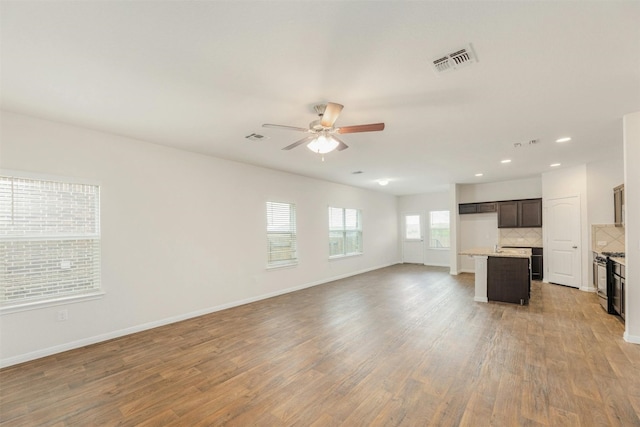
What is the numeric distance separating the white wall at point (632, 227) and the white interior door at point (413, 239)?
6.89 m

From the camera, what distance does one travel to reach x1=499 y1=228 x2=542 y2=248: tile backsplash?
735cm

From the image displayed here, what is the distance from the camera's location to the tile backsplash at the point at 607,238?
5582 mm

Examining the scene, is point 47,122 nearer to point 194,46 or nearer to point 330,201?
point 194,46

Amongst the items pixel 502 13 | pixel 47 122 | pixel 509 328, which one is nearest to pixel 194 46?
pixel 502 13

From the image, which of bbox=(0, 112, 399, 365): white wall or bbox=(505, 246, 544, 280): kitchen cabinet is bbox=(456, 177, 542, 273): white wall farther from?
bbox=(0, 112, 399, 365): white wall

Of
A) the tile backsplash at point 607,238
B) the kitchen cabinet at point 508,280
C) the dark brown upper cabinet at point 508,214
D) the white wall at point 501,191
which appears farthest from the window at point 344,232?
the tile backsplash at point 607,238

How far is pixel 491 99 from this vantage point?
2.83 meters

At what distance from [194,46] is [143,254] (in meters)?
3.17

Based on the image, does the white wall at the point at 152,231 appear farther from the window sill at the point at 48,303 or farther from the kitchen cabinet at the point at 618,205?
the kitchen cabinet at the point at 618,205

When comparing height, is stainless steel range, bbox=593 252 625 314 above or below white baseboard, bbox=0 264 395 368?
above

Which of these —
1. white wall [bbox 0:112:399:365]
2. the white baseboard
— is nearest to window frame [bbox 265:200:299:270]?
white wall [bbox 0:112:399:365]

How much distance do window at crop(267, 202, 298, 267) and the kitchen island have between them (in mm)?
Result: 3657

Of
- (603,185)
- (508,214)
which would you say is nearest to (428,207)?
(508,214)

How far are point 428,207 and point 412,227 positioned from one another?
0.99 meters
